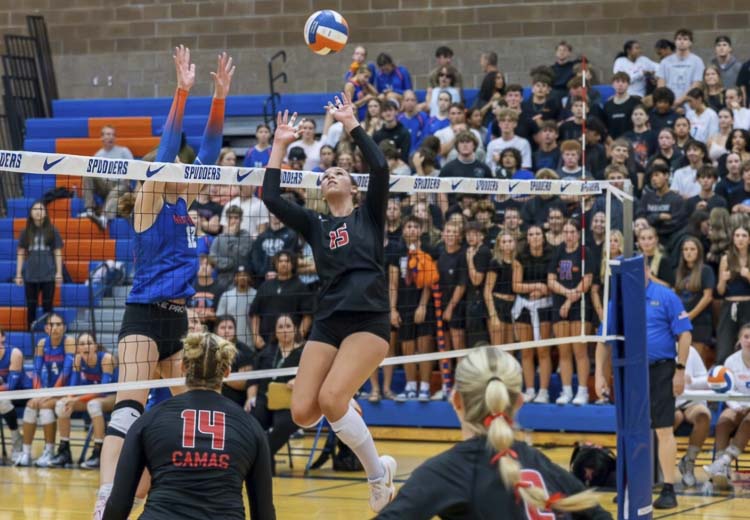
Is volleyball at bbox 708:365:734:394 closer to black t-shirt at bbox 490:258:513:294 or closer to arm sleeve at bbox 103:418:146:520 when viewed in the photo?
black t-shirt at bbox 490:258:513:294

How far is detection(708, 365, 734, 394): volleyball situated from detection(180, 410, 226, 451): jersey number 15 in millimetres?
6677

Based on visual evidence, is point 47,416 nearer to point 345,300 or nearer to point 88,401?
point 88,401

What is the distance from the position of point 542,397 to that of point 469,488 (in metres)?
10.1

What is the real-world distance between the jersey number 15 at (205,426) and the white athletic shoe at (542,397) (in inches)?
349

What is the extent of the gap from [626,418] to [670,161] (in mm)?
7878

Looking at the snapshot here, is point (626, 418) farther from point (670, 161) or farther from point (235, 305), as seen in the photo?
point (670, 161)

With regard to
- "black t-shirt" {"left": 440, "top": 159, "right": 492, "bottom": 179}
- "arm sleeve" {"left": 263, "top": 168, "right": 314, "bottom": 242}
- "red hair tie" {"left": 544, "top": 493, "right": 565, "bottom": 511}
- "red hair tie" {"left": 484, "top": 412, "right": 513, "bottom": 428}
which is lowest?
"red hair tie" {"left": 544, "top": 493, "right": 565, "bottom": 511}

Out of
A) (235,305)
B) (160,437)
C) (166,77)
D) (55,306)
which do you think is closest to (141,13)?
(166,77)

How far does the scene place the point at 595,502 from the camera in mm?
4121

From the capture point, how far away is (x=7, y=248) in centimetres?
1870

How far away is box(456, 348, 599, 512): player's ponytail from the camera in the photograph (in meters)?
4.09

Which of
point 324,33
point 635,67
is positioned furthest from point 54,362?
point 635,67

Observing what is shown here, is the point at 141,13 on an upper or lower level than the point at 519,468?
upper

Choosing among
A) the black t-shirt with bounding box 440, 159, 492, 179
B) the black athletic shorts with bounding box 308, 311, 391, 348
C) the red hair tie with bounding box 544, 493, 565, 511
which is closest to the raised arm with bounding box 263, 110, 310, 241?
the black athletic shorts with bounding box 308, 311, 391, 348
